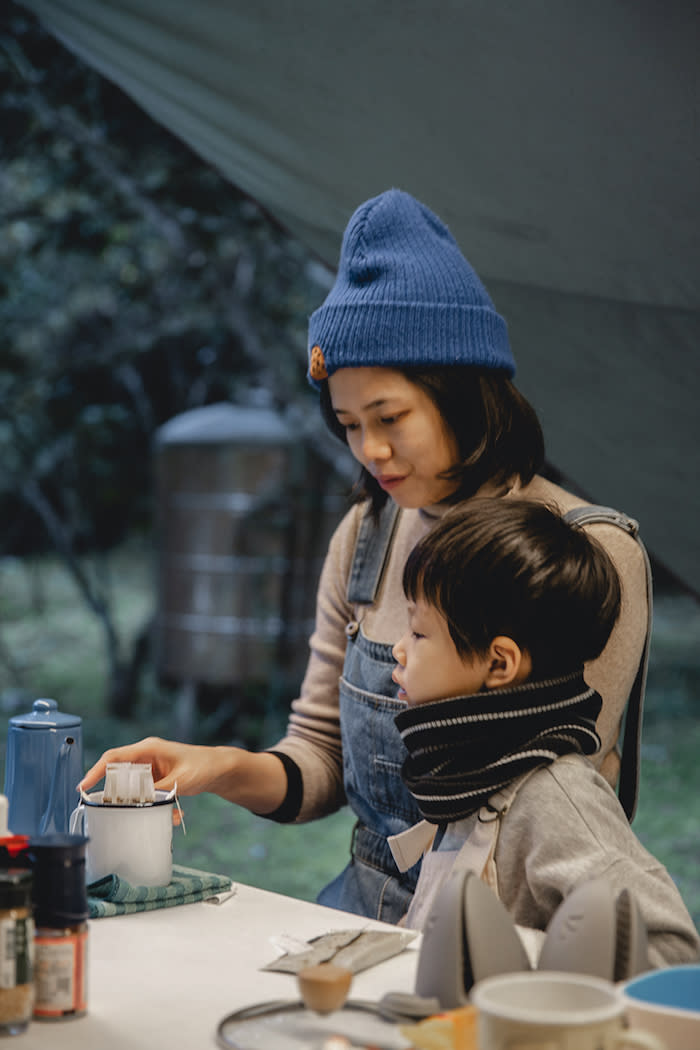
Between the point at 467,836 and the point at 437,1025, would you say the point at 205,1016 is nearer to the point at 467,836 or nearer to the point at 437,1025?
the point at 437,1025

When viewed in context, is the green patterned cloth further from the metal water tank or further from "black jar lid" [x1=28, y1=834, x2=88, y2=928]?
the metal water tank

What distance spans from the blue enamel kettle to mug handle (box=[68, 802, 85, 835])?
68mm

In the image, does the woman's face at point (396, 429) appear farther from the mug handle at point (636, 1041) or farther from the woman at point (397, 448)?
the mug handle at point (636, 1041)

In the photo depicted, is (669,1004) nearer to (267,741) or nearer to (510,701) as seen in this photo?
(510,701)

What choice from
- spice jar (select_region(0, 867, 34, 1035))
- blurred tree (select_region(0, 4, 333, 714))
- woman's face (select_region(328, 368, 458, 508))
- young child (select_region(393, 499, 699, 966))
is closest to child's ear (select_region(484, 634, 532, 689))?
young child (select_region(393, 499, 699, 966))

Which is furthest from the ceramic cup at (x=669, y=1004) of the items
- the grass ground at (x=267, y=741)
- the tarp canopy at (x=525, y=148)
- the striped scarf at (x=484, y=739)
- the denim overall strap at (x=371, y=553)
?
the grass ground at (x=267, y=741)

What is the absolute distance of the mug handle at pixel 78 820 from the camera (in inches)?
53.4

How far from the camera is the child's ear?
1.33 meters

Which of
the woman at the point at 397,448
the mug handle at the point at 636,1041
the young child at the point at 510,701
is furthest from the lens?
the woman at the point at 397,448

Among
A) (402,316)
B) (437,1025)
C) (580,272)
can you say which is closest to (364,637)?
(402,316)

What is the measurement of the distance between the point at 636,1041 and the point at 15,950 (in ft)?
1.54

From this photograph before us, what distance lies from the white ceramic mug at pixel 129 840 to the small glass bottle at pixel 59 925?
348 mm

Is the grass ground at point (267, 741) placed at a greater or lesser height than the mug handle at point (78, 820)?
lesser

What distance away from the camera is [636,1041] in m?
0.70
